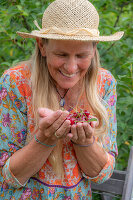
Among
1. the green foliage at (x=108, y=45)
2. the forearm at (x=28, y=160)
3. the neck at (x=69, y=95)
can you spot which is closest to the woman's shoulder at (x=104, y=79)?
the neck at (x=69, y=95)

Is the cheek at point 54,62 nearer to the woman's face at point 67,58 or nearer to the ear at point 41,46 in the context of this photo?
the woman's face at point 67,58

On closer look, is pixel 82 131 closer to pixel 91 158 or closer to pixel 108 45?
pixel 91 158

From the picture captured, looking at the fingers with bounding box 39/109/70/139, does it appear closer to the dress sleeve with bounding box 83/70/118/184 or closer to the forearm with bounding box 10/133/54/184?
the forearm with bounding box 10/133/54/184

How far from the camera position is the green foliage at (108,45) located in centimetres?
230

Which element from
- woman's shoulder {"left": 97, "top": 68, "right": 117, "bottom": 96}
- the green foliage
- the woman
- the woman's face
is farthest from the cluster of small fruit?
the green foliage

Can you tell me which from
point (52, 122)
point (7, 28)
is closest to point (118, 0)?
point (7, 28)

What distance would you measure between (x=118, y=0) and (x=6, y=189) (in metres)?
2.07

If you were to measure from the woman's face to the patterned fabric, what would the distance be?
0.88ft

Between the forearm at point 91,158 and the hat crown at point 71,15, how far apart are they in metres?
0.76

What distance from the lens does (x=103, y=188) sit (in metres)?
2.06

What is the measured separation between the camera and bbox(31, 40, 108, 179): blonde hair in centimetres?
179

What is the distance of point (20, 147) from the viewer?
6.05ft

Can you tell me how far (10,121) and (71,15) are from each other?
0.79m

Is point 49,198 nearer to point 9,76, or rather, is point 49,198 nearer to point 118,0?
point 9,76
